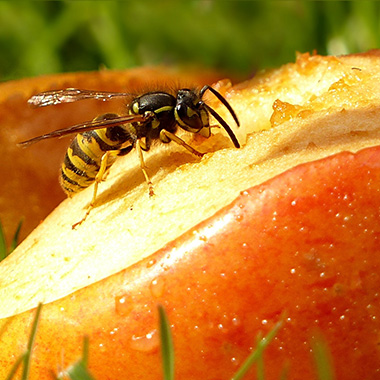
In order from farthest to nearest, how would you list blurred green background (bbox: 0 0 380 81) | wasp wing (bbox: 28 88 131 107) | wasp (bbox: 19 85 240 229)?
blurred green background (bbox: 0 0 380 81)
wasp wing (bbox: 28 88 131 107)
wasp (bbox: 19 85 240 229)

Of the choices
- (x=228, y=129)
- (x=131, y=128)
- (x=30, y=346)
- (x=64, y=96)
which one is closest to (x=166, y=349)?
(x=30, y=346)

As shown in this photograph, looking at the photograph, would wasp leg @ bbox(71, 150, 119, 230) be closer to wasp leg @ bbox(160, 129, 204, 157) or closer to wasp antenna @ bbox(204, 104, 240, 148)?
wasp leg @ bbox(160, 129, 204, 157)

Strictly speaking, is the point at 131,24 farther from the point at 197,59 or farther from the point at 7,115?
the point at 7,115

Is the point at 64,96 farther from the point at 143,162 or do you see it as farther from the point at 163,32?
the point at 163,32

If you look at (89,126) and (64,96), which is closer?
(89,126)

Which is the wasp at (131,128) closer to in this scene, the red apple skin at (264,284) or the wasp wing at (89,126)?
the wasp wing at (89,126)

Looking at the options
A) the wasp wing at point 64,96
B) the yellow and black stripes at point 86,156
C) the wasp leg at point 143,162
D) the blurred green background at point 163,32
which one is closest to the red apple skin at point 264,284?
the wasp leg at point 143,162

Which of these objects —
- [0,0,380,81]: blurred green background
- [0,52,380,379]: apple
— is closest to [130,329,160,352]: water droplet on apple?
[0,52,380,379]: apple
